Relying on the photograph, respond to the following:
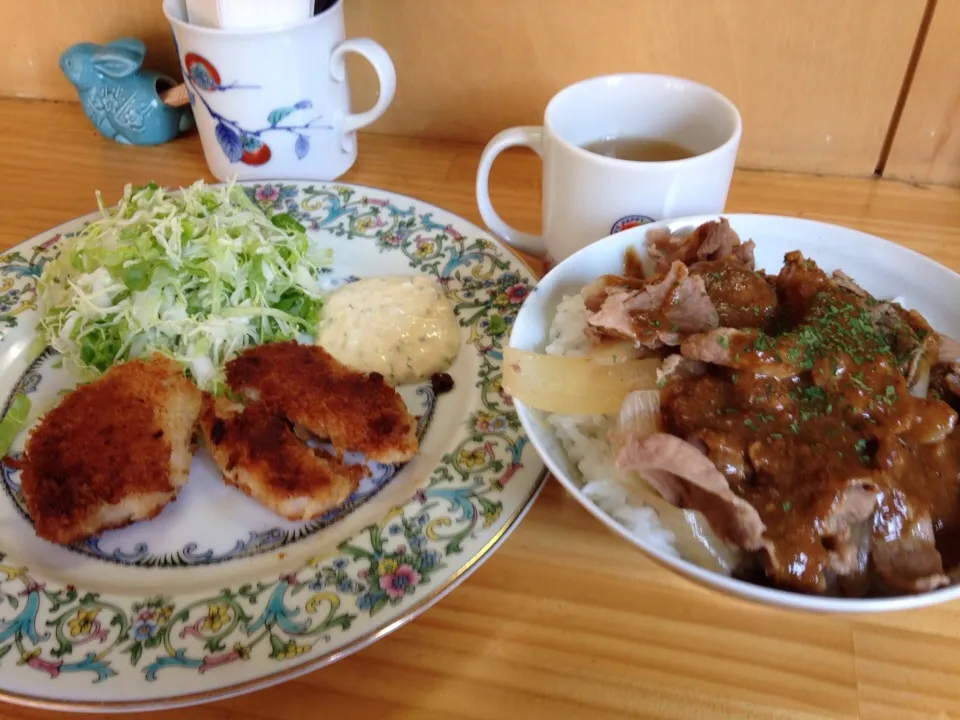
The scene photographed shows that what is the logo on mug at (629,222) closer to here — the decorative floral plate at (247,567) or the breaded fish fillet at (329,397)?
the decorative floral plate at (247,567)

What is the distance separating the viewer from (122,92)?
1767 mm

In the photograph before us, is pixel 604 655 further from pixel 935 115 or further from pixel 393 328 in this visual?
pixel 935 115

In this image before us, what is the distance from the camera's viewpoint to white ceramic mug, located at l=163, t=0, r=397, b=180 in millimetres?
1397

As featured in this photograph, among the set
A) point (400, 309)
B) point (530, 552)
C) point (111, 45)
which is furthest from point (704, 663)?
point (111, 45)

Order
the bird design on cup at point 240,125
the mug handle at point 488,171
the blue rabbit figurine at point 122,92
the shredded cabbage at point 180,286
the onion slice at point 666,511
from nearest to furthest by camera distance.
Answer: the onion slice at point 666,511 → the mug handle at point 488,171 → the shredded cabbage at point 180,286 → the bird design on cup at point 240,125 → the blue rabbit figurine at point 122,92

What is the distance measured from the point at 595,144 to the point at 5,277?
3.97ft

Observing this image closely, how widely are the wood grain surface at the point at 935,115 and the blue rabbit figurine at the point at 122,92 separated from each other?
1.78m

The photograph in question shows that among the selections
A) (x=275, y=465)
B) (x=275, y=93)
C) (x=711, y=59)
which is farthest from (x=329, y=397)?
(x=711, y=59)

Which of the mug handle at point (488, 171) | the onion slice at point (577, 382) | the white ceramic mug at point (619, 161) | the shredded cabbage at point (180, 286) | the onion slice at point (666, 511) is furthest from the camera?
the shredded cabbage at point (180, 286)

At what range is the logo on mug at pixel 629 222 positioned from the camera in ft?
3.72

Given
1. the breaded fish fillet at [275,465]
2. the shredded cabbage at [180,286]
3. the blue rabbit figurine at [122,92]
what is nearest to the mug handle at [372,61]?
the shredded cabbage at [180,286]

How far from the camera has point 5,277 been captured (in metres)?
1.42

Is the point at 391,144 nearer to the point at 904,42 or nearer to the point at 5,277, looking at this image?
the point at 5,277

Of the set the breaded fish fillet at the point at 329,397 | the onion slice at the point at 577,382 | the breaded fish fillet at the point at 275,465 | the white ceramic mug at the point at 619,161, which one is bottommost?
the breaded fish fillet at the point at 275,465
